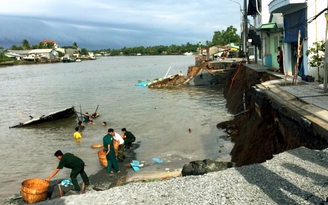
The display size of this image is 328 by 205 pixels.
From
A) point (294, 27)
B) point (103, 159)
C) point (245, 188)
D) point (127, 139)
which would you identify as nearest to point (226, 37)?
point (294, 27)

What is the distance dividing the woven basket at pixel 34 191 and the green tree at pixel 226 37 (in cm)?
9101

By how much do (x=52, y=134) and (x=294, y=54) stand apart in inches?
595

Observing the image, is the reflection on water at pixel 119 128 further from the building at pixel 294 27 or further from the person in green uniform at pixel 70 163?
the building at pixel 294 27

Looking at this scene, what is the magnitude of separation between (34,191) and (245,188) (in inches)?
243

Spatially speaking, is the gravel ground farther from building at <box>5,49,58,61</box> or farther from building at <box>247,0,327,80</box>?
building at <box>5,49,58,61</box>

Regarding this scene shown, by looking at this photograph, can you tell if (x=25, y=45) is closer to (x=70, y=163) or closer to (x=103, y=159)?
(x=103, y=159)

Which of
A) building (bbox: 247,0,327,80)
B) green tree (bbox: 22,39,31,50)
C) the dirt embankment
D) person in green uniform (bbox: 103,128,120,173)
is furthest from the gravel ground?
green tree (bbox: 22,39,31,50)

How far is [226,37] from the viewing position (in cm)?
9919

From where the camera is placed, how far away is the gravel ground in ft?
17.7

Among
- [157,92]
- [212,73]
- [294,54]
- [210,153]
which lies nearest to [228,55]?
[212,73]

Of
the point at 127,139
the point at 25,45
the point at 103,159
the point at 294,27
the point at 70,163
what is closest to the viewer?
the point at 70,163

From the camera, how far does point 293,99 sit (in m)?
10.6

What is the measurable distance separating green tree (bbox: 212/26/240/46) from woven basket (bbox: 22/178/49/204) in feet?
299

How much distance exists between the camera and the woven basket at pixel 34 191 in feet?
30.0
